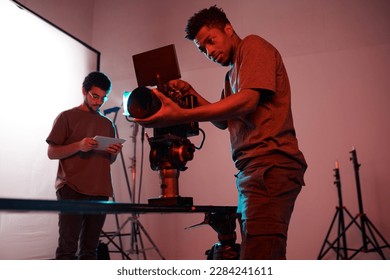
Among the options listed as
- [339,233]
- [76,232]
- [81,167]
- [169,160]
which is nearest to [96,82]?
[81,167]

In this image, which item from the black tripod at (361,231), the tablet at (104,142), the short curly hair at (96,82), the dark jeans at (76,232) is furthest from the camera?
the black tripod at (361,231)

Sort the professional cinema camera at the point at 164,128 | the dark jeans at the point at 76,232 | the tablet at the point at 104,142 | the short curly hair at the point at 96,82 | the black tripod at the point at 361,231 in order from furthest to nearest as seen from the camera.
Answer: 1. the black tripod at the point at 361,231
2. the short curly hair at the point at 96,82
3. the tablet at the point at 104,142
4. the dark jeans at the point at 76,232
5. the professional cinema camera at the point at 164,128

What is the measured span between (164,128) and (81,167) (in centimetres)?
92

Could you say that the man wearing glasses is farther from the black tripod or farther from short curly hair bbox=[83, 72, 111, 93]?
the black tripod

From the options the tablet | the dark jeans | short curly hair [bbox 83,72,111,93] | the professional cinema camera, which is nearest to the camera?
the professional cinema camera

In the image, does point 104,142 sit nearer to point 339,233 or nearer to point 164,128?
point 164,128

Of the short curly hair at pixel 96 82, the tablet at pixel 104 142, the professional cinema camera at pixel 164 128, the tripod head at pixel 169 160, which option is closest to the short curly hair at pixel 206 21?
the professional cinema camera at pixel 164 128

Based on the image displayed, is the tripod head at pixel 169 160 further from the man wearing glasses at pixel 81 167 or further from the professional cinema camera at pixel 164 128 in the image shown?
the man wearing glasses at pixel 81 167

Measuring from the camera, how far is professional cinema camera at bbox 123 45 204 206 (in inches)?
31.6

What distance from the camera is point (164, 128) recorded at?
91cm

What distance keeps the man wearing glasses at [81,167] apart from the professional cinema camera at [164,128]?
2.58ft

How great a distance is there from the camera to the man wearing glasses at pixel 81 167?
1548 millimetres

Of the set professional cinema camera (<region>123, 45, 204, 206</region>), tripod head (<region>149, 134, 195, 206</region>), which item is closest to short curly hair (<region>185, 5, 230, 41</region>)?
professional cinema camera (<region>123, 45, 204, 206</region>)

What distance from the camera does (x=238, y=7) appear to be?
10.9 ft
